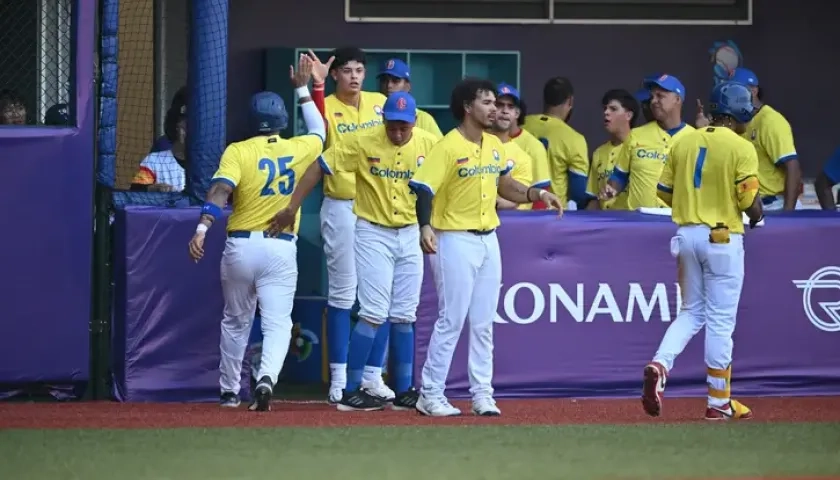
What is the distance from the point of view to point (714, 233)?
973 centimetres

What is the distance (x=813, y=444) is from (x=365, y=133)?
138 inches

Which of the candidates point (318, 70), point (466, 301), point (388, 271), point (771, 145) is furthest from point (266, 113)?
point (771, 145)

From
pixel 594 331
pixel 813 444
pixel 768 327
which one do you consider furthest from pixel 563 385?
pixel 813 444

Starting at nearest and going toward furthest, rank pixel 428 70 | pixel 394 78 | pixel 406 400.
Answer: pixel 406 400
pixel 394 78
pixel 428 70

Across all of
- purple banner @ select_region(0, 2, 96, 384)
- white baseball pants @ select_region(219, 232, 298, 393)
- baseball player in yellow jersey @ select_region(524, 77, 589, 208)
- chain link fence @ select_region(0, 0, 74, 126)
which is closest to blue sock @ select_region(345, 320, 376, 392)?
white baseball pants @ select_region(219, 232, 298, 393)

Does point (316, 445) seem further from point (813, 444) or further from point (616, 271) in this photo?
point (616, 271)

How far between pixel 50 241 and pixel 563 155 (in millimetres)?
4077

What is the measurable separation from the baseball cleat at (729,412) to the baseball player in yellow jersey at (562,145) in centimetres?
305

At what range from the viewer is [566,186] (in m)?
13.0

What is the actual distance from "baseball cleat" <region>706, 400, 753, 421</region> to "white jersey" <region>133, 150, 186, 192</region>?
166 inches

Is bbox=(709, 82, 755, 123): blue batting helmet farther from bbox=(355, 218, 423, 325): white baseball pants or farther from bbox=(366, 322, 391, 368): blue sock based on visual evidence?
bbox=(366, 322, 391, 368): blue sock

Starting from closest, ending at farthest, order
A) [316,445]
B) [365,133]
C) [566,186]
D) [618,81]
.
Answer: [316,445] < [365,133] < [566,186] < [618,81]

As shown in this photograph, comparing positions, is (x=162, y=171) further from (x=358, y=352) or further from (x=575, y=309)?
(x=575, y=309)

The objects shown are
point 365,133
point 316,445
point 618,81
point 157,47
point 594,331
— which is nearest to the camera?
point 316,445
